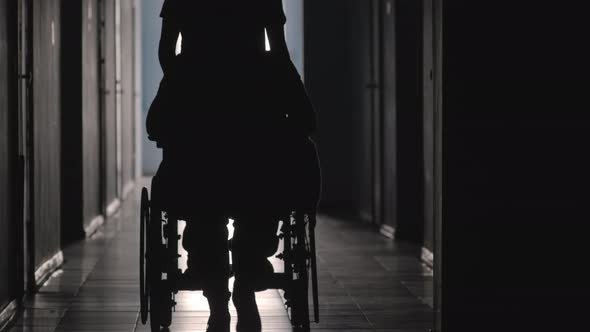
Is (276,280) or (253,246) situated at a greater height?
(253,246)

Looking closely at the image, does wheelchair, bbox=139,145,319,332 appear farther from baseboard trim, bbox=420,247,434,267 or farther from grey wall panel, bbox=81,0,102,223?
grey wall panel, bbox=81,0,102,223

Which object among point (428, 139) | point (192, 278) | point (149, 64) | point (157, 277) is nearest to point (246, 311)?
point (192, 278)

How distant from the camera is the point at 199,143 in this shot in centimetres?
293

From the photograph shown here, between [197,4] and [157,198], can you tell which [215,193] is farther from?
[197,4]

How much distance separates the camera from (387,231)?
7156 mm

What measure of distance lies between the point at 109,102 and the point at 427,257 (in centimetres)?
398

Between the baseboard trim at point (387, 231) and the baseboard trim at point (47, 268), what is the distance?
93.5 inches

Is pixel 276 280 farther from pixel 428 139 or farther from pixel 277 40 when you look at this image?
pixel 428 139

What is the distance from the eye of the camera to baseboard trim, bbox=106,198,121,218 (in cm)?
854

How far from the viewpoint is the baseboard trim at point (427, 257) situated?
549 cm
